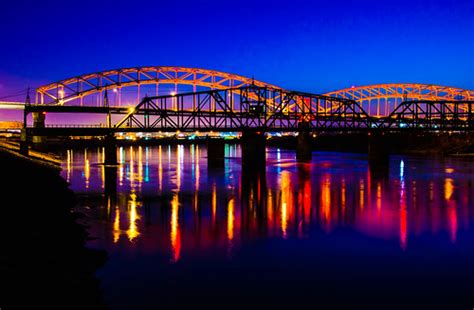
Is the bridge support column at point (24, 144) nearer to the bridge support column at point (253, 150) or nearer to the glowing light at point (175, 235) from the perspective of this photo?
the bridge support column at point (253, 150)

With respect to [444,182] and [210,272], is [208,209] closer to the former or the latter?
[210,272]

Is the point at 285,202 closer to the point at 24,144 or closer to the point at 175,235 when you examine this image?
the point at 175,235

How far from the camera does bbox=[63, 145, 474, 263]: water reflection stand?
23344mm

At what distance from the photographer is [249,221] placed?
28.2 m

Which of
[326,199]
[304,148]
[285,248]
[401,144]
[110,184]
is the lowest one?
[285,248]

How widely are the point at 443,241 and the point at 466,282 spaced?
670 centimetres

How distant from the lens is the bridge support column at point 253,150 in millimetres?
75637

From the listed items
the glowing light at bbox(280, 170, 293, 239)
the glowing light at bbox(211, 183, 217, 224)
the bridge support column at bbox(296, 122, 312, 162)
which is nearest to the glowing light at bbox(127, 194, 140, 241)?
the glowing light at bbox(211, 183, 217, 224)

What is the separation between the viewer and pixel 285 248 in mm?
21453

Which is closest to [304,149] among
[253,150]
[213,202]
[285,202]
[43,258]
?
[253,150]

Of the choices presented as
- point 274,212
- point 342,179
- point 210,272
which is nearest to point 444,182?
point 342,179

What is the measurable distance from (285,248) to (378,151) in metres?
66.2

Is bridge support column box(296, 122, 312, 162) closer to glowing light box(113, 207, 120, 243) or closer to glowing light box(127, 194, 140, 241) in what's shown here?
glowing light box(127, 194, 140, 241)

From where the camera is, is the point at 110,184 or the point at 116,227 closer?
the point at 116,227
